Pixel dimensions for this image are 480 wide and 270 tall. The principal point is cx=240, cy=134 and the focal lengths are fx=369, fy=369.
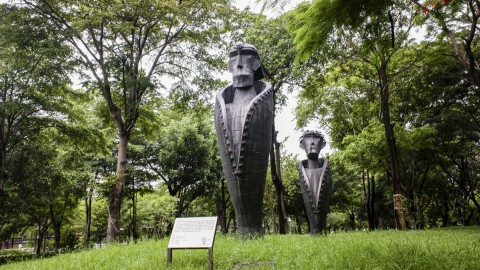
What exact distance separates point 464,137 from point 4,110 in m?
19.9

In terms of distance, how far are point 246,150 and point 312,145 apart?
4147 millimetres

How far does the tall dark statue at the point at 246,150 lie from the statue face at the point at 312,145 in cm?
330

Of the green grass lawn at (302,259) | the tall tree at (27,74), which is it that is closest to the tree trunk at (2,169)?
the tall tree at (27,74)

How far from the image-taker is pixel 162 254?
5.95 meters

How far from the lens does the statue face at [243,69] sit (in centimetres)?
823

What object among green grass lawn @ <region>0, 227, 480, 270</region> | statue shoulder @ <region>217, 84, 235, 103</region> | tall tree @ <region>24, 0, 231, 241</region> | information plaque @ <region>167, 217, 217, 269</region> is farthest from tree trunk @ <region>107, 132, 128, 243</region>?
information plaque @ <region>167, 217, 217, 269</region>

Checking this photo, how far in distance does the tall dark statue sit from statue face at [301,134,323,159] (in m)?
3.30

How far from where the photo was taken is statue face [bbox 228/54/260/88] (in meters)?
8.23

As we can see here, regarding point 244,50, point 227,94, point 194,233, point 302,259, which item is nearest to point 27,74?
point 227,94

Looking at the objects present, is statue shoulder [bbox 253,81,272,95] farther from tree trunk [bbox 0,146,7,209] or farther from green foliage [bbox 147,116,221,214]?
green foliage [bbox 147,116,221,214]

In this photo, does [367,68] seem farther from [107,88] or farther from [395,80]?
[107,88]

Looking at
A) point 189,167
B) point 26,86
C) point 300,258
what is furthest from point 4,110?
point 300,258

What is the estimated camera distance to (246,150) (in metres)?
7.35

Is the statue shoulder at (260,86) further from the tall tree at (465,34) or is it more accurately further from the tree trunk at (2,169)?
the tree trunk at (2,169)
